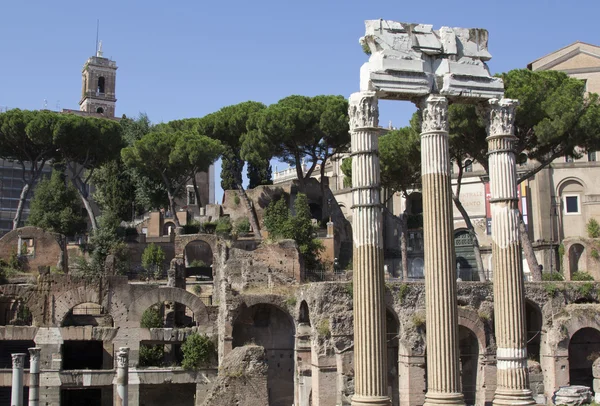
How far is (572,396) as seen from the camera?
2172 cm

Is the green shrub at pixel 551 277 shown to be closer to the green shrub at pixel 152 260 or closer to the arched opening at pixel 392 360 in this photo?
the arched opening at pixel 392 360

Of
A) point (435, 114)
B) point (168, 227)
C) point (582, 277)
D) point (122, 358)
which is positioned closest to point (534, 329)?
point (582, 277)

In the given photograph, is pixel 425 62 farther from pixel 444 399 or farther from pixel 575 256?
pixel 575 256

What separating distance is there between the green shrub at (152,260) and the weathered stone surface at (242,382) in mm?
11191

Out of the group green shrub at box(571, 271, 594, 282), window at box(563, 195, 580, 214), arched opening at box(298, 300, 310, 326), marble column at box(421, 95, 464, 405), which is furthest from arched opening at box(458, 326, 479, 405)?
window at box(563, 195, 580, 214)

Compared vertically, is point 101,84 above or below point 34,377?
above

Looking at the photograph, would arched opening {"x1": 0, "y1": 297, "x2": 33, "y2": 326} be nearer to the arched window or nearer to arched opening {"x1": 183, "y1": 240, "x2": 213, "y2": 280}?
arched opening {"x1": 183, "y1": 240, "x2": 213, "y2": 280}

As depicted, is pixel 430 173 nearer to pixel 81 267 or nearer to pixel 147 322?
pixel 147 322

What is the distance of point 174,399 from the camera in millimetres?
29250

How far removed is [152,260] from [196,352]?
8.91 m

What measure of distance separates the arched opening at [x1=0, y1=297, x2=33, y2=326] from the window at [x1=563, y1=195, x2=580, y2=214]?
23.8 meters

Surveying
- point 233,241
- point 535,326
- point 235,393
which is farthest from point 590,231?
point 235,393

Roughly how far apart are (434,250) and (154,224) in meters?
29.1

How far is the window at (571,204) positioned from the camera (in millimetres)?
38241
